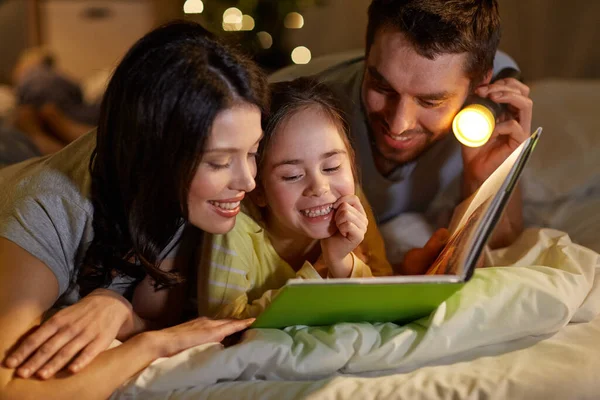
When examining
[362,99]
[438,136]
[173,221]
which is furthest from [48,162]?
[438,136]

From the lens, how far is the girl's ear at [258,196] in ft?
3.70

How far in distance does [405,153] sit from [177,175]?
1.83 feet

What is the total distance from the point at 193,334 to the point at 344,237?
279 millimetres

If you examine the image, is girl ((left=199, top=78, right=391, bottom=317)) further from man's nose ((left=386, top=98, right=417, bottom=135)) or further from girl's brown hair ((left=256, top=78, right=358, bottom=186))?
man's nose ((left=386, top=98, right=417, bottom=135))

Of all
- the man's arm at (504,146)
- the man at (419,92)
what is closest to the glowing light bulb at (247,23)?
the man at (419,92)

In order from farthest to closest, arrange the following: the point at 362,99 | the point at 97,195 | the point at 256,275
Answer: the point at 362,99, the point at 256,275, the point at 97,195

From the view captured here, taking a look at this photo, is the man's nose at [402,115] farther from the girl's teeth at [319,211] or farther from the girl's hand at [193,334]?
the girl's hand at [193,334]

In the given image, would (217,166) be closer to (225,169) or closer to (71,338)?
(225,169)

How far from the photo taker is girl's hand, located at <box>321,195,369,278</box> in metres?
1.05

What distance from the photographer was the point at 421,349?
3.06 ft

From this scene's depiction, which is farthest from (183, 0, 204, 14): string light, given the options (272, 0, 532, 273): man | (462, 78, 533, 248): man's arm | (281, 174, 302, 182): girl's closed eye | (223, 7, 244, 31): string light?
(281, 174, 302, 182): girl's closed eye

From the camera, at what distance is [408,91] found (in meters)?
1.17

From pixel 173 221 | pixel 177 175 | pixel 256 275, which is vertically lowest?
pixel 256 275

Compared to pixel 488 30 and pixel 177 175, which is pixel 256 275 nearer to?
pixel 177 175
